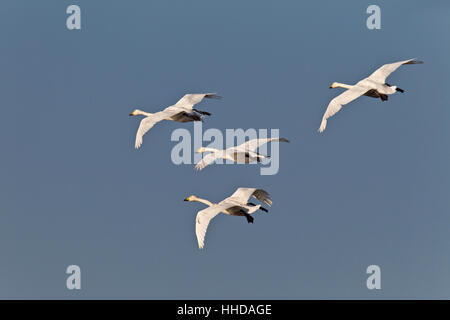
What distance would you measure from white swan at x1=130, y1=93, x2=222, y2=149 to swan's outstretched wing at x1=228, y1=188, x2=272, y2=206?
3990 millimetres

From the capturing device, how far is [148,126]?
1572 inches

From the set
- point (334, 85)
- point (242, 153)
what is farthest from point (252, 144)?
point (334, 85)

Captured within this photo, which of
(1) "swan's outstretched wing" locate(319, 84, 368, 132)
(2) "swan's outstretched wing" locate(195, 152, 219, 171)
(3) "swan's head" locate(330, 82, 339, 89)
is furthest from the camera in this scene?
(3) "swan's head" locate(330, 82, 339, 89)

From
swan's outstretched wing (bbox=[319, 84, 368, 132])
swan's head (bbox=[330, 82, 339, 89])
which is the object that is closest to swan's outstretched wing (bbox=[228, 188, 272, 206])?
swan's outstretched wing (bbox=[319, 84, 368, 132])

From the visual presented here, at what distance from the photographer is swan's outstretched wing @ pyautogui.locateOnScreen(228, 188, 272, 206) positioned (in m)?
39.4

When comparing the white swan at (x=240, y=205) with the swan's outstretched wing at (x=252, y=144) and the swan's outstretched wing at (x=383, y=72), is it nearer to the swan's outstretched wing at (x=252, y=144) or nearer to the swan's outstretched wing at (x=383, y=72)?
the swan's outstretched wing at (x=252, y=144)

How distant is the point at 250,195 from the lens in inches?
1565

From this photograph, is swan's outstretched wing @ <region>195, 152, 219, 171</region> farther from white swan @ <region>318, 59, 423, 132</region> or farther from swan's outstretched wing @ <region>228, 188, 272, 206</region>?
white swan @ <region>318, 59, 423, 132</region>

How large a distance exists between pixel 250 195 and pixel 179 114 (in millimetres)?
5316

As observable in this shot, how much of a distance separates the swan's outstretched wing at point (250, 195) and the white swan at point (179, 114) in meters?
3.99
